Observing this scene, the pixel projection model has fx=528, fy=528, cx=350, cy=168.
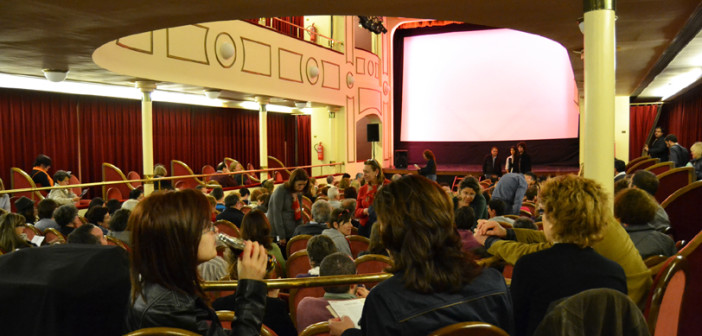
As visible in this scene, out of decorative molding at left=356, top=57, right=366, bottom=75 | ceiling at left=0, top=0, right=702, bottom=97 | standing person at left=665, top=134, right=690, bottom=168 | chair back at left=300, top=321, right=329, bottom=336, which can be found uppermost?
decorative molding at left=356, top=57, right=366, bottom=75

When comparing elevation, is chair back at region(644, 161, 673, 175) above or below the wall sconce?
below

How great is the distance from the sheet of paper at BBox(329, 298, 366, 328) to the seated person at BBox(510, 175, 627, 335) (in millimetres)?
562

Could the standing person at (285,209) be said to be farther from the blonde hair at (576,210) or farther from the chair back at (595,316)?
the chair back at (595,316)

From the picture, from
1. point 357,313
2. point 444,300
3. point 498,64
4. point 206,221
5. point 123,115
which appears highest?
point 498,64

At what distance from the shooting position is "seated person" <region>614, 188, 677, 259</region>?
2561 millimetres

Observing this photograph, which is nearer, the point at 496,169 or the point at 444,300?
the point at 444,300

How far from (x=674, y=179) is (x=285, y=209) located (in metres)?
3.34

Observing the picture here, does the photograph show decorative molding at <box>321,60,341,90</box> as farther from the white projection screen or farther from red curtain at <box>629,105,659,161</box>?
red curtain at <box>629,105,659,161</box>

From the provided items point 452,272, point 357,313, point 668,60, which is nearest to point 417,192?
point 452,272

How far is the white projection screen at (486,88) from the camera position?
1573cm

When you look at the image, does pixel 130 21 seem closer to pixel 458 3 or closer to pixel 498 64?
pixel 458 3

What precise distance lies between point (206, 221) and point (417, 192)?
58 cm

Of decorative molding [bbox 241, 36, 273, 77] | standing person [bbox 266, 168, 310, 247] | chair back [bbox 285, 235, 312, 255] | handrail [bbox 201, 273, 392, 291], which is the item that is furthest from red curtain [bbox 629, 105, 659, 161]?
handrail [bbox 201, 273, 392, 291]

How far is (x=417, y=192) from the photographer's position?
140 centimetres
